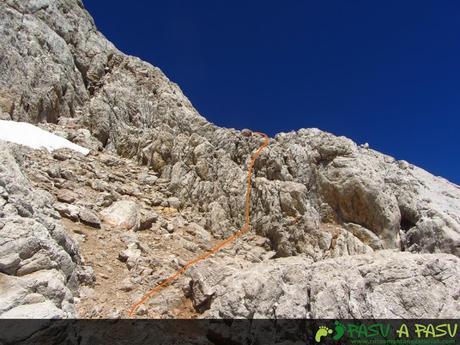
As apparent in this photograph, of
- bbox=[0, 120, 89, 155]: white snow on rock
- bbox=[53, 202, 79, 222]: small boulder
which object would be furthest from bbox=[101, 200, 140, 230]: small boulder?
bbox=[0, 120, 89, 155]: white snow on rock

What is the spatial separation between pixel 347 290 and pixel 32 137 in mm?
19714

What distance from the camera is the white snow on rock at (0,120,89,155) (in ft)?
66.6

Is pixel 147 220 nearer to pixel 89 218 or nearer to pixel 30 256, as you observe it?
pixel 89 218

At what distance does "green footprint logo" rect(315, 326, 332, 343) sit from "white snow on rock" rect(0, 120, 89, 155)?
18147 millimetres

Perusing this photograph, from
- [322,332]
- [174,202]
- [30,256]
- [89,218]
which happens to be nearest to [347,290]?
[322,332]

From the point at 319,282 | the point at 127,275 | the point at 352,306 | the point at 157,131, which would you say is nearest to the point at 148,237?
the point at 127,275

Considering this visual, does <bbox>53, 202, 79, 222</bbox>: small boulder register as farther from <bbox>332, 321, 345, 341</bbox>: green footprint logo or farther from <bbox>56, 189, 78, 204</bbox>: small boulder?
<bbox>332, 321, 345, 341</bbox>: green footprint logo

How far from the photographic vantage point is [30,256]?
31.7 ft

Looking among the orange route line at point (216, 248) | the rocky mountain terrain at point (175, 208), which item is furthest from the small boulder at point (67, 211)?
the orange route line at point (216, 248)

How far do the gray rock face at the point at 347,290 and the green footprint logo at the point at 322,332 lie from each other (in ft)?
1.09

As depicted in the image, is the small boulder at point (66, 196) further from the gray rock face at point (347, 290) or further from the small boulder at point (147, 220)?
the gray rock face at point (347, 290)

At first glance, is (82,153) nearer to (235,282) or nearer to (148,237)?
(148,237)

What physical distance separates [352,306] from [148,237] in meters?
10.3

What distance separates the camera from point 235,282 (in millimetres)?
11312
